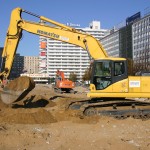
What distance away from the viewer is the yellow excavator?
15289mm

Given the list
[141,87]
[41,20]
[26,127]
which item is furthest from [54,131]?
[41,20]

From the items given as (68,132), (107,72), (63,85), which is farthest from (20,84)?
(63,85)

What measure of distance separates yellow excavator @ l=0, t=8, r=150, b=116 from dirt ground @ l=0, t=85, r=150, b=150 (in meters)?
0.83

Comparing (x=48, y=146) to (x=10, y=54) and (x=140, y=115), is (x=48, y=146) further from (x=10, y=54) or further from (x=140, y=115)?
(x=10, y=54)

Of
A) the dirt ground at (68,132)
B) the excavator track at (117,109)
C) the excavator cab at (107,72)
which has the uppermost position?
the excavator cab at (107,72)

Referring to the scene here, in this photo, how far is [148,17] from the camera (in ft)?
370

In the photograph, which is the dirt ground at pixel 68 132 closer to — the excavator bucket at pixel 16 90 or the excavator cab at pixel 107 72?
the excavator bucket at pixel 16 90

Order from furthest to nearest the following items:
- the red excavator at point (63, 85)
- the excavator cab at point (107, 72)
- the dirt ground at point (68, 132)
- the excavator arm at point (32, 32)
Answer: the red excavator at point (63, 85)
the excavator arm at point (32, 32)
the excavator cab at point (107, 72)
the dirt ground at point (68, 132)

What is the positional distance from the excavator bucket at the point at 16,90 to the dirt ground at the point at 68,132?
0.64 m

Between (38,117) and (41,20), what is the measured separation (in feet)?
19.8

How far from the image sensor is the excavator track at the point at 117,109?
50.1 feet

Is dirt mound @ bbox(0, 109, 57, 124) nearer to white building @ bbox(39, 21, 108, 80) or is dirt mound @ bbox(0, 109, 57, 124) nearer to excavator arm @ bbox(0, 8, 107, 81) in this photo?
excavator arm @ bbox(0, 8, 107, 81)

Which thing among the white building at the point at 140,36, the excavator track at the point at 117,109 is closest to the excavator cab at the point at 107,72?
the excavator track at the point at 117,109

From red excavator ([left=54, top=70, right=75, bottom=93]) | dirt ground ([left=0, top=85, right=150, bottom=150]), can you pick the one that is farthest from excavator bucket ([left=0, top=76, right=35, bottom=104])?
red excavator ([left=54, top=70, right=75, bottom=93])
